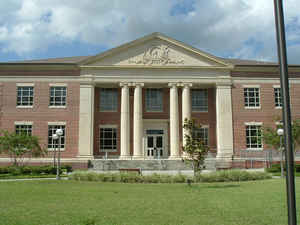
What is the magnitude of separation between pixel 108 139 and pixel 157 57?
10636 millimetres

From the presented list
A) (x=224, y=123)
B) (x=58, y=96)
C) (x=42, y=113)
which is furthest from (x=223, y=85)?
(x=42, y=113)

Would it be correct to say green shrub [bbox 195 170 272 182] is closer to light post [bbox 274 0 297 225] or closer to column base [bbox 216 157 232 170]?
column base [bbox 216 157 232 170]

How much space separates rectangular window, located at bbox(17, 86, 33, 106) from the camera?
36.3 m

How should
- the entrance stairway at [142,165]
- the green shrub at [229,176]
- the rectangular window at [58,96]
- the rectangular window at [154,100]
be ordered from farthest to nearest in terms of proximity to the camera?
the rectangular window at [154,100] → the rectangular window at [58,96] → the entrance stairway at [142,165] → the green shrub at [229,176]

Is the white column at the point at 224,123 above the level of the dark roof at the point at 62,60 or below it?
below

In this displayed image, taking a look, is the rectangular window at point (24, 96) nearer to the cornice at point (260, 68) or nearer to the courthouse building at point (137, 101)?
the courthouse building at point (137, 101)

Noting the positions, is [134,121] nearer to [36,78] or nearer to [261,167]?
[36,78]

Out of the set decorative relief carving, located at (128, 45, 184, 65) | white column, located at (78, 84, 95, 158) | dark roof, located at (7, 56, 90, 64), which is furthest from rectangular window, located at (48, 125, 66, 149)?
decorative relief carving, located at (128, 45, 184, 65)

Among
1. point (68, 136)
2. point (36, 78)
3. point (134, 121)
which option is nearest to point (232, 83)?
point (134, 121)

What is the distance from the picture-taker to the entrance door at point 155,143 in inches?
1512

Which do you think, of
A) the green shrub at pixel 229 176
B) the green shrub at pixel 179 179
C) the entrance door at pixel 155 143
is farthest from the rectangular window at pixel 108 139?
the green shrub at pixel 229 176

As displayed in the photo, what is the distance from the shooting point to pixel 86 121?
117 feet

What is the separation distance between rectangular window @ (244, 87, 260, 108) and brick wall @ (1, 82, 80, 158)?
61.3 feet

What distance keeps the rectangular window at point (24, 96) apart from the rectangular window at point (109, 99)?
25.1ft
